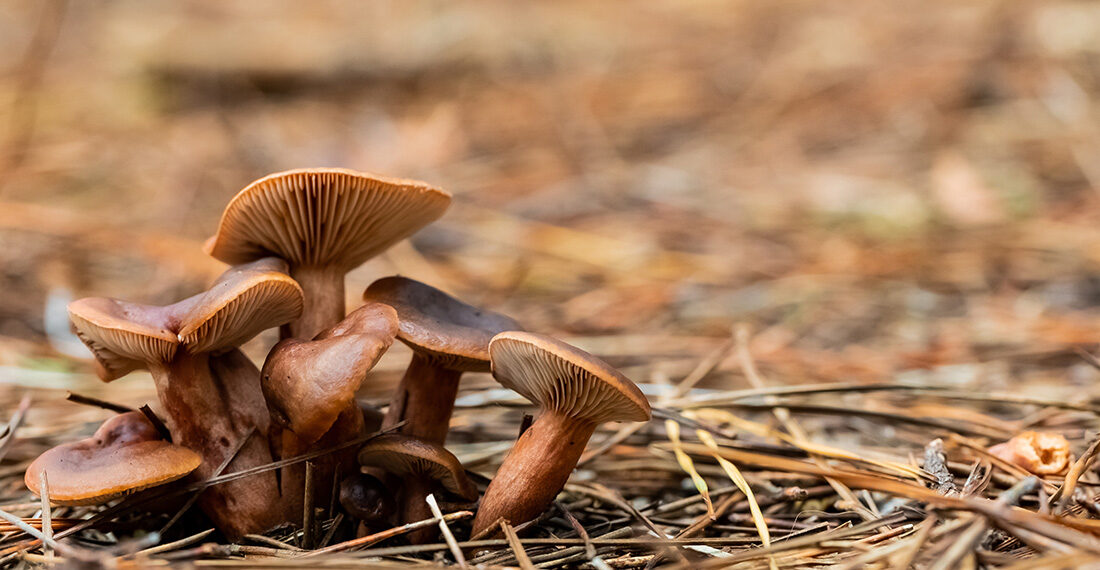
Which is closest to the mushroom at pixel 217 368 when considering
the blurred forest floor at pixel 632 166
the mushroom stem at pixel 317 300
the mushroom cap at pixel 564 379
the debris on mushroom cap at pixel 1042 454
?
the mushroom stem at pixel 317 300

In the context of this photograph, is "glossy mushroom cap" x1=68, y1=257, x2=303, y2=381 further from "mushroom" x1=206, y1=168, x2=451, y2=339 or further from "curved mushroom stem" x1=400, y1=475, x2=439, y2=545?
"curved mushroom stem" x1=400, y1=475, x2=439, y2=545

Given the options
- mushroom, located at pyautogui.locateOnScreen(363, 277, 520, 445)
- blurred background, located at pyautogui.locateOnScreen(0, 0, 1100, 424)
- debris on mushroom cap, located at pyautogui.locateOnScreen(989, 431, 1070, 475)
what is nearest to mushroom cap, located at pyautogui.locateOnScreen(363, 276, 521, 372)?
mushroom, located at pyautogui.locateOnScreen(363, 277, 520, 445)

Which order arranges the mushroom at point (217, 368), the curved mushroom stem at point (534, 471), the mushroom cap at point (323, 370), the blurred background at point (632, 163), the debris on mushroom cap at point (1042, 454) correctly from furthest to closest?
the blurred background at point (632, 163) < the debris on mushroom cap at point (1042, 454) < the curved mushroom stem at point (534, 471) < the mushroom at point (217, 368) < the mushroom cap at point (323, 370)

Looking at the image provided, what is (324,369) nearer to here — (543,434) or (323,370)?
(323,370)

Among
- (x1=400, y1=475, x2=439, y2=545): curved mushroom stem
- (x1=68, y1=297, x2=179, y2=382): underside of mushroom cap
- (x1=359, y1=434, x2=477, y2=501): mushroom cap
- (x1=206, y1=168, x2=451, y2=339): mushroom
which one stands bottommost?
(x1=400, y1=475, x2=439, y2=545): curved mushroom stem

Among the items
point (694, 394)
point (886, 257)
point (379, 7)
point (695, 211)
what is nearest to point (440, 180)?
point (695, 211)

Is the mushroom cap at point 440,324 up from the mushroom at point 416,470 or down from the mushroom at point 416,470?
up

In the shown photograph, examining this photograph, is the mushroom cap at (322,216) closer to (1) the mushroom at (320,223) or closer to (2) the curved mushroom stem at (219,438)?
(1) the mushroom at (320,223)

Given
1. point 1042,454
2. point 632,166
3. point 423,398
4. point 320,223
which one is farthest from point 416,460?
point 632,166
